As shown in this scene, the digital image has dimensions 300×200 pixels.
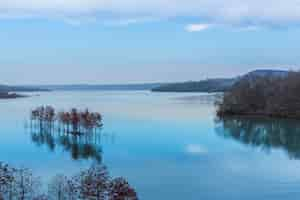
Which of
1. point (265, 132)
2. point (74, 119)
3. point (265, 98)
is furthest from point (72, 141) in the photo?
point (265, 98)

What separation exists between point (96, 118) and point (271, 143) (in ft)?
26.4

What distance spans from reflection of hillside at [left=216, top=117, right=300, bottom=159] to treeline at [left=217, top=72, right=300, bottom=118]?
2884 millimetres

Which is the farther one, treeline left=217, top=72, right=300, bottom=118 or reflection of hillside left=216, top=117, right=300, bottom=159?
treeline left=217, top=72, right=300, bottom=118

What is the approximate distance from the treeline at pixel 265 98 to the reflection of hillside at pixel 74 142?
1406cm

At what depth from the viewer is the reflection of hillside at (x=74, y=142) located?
1614 centimetres

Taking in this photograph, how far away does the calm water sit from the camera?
11.0 m

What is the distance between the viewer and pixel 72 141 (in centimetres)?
1962

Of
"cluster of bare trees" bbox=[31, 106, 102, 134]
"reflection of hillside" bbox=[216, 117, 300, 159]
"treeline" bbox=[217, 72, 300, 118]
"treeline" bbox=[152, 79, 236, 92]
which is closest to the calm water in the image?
"reflection of hillside" bbox=[216, 117, 300, 159]

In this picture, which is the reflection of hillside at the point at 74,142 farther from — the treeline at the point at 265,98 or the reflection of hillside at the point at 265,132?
the treeline at the point at 265,98

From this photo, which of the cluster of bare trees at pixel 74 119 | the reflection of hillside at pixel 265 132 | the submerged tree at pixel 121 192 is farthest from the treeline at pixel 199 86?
the submerged tree at pixel 121 192

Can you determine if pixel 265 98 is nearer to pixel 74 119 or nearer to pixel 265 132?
pixel 265 132

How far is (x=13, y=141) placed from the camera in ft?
62.4

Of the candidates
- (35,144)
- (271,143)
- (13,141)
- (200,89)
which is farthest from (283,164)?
(200,89)

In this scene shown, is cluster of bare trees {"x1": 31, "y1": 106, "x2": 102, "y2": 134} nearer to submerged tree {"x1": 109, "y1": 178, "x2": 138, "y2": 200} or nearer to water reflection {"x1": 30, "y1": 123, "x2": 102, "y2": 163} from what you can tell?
water reflection {"x1": 30, "y1": 123, "x2": 102, "y2": 163}
